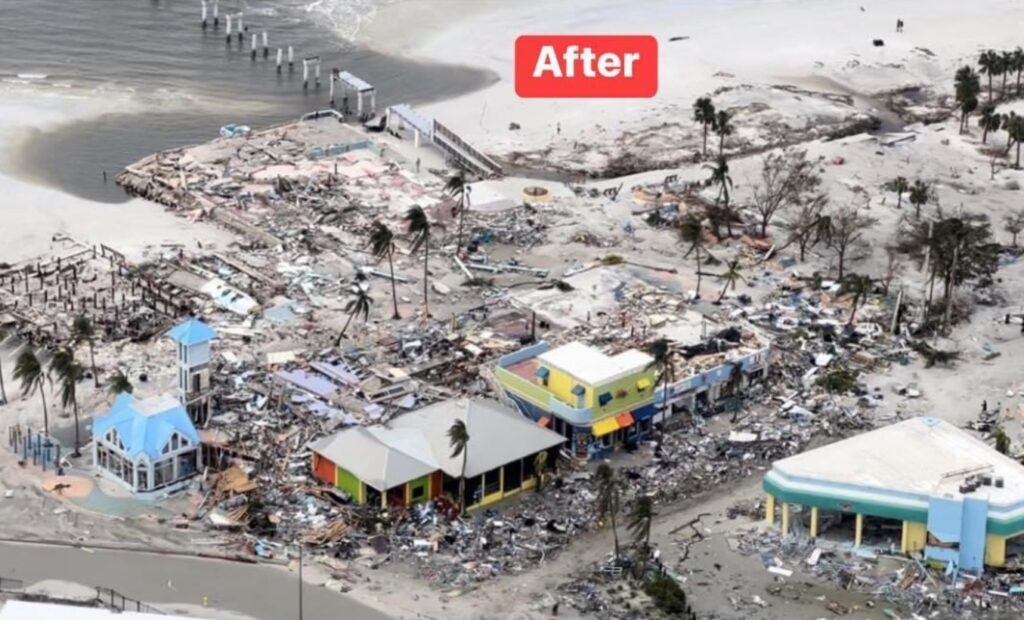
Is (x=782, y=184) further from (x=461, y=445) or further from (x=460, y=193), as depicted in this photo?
(x=461, y=445)

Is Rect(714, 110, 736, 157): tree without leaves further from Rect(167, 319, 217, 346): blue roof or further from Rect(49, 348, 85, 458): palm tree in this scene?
Rect(49, 348, 85, 458): palm tree

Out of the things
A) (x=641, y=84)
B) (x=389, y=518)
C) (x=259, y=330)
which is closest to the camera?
(x=389, y=518)

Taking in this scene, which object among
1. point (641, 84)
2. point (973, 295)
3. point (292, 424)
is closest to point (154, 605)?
point (292, 424)

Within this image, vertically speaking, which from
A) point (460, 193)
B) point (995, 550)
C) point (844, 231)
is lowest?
point (995, 550)

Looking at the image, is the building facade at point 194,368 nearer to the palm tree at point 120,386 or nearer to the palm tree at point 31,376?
the palm tree at point 120,386

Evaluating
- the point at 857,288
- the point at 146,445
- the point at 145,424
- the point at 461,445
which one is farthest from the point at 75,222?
the point at 857,288

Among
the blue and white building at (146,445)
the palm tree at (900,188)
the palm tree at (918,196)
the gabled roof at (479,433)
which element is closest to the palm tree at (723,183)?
the palm tree at (900,188)

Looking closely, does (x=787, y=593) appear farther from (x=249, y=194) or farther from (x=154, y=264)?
(x=249, y=194)
